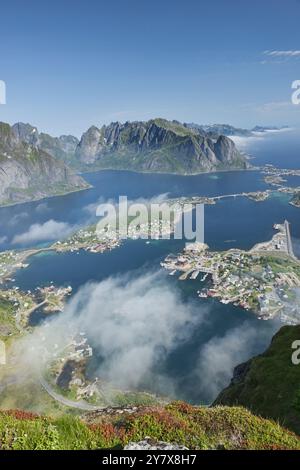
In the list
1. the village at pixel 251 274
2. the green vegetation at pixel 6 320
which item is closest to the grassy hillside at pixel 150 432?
the village at pixel 251 274

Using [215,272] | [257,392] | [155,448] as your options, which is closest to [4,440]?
[155,448]

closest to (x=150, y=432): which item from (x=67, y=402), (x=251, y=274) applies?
(x=67, y=402)

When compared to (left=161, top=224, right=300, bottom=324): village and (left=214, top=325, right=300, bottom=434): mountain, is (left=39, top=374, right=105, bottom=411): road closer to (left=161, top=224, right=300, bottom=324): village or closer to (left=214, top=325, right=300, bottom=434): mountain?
(left=214, top=325, right=300, bottom=434): mountain

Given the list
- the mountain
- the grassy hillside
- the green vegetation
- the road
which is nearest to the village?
the road

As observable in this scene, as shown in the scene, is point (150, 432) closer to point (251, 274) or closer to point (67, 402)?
point (67, 402)

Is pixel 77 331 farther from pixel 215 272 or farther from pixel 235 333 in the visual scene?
pixel 215 272

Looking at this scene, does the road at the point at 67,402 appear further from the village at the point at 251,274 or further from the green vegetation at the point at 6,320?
the village at the point at 251,274
